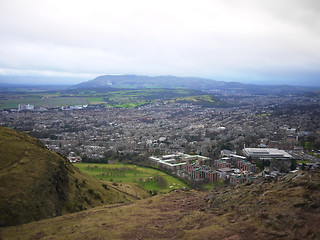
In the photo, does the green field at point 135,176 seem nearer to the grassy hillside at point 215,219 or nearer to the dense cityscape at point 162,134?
the dense cityscape at point 162,134

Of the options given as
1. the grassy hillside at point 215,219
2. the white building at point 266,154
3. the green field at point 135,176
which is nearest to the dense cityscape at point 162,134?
Result: the white building at point 266,154

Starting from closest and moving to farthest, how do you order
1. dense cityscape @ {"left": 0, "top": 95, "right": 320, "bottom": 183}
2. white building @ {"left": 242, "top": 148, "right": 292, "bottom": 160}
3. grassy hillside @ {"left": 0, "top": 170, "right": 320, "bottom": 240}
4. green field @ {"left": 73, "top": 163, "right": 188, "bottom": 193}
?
grassy hillside @ {"left": 0, "top": 170, "right": 320, "bottom": 240} → green field @ {"left": 73, "top": 163, "right": 188, "bottom": 193} → white building @ {"left": 242, "top": 148, "right": 292, "bottom": 160} → dense cityscape @ {"left": 0, "top": 95, "right": 320, "bottom": 183}

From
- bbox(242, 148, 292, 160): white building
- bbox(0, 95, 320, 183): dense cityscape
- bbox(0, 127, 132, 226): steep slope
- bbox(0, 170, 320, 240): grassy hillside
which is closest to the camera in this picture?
bbox(0, 170, 320, 240): grassy hillside

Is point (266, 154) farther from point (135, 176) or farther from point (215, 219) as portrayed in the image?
point (215, 219)

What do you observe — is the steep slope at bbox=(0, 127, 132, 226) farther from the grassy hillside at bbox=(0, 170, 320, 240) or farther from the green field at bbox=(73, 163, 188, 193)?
the green field at bbox=(73, 163, 188, 193)

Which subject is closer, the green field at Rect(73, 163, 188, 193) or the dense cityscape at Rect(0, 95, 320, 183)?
the green field at Rect(73, 163, 188, 193)

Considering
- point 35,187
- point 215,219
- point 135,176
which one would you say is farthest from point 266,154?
point 35,187

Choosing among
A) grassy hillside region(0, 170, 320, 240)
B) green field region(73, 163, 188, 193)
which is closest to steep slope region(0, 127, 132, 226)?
grassy hillside region(0, 170, 320, 240)

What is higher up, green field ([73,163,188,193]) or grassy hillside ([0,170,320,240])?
Answer: grassy hillside ([0,170,320,240])
